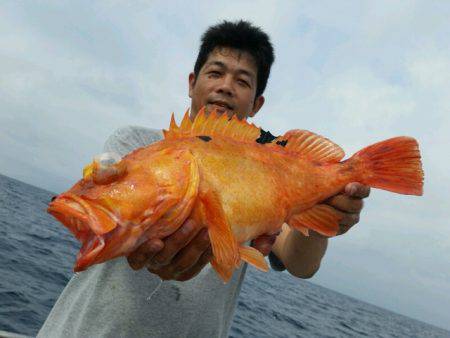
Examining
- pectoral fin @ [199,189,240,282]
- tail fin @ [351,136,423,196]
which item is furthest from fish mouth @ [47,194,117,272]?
tail fin @ [351,136,423,196]

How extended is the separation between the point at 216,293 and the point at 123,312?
2.67 ft

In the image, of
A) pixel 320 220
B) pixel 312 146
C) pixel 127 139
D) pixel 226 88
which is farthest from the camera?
pixel 226 88

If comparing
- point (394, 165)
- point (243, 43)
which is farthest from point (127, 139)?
point (394, 165)

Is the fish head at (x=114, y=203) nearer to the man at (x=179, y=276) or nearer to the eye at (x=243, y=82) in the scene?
the man at (x=179, y=276)

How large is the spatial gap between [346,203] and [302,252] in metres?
0.92

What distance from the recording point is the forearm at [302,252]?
3844 mm

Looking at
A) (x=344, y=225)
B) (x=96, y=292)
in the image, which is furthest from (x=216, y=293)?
(x=344, y=225)

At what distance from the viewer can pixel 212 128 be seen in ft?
→ 9.70

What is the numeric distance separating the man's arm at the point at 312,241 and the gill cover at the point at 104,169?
68.2 inches

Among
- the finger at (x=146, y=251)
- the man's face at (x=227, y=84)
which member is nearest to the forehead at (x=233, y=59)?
the man's face at (x=227, y=84)

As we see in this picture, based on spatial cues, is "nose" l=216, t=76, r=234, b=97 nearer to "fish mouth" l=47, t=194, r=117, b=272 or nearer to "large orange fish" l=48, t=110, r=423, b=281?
"large orange fish" l=48, t=110, r=423, b=281

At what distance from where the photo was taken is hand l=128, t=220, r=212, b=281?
2.51m

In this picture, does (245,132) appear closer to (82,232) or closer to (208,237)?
(208,237)

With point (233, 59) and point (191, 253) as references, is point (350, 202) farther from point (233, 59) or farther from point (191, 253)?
point (233, 59)
